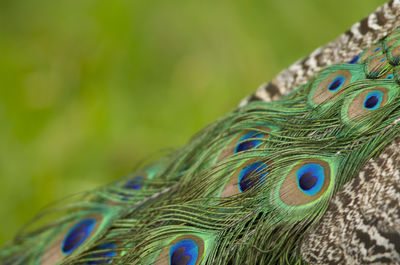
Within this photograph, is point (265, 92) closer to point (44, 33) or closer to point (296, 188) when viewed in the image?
point (296, 188)

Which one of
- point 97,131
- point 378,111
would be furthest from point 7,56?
point 378,111

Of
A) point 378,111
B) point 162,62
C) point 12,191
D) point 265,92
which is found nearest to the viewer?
point 378,111

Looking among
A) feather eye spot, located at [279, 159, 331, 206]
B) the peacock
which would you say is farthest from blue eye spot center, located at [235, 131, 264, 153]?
feather eye spot, located at [279, 159, 331, 206]

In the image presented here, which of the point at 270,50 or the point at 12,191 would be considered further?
the point at 270,50

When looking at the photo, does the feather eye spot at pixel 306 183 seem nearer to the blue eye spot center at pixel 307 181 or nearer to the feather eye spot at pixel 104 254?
the blue eye spot center at pixel 307 181

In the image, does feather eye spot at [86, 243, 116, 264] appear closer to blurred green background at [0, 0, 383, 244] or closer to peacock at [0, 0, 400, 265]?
peacock at [0, 0, 400, 265]

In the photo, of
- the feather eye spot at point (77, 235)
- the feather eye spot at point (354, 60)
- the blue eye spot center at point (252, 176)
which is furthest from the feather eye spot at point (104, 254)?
the feather eye spot at point (354, 60)

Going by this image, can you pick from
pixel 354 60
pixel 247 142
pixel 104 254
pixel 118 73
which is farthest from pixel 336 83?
pixel 118 73
